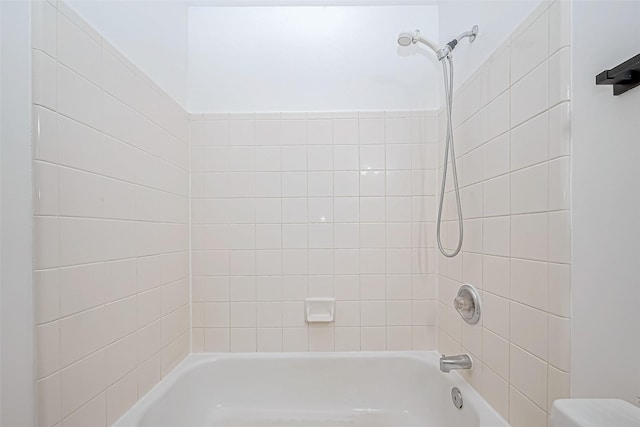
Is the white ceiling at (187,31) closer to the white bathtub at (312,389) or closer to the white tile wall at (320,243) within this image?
the white tile wall at (320,243)

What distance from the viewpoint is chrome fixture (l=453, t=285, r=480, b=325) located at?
4.42ft

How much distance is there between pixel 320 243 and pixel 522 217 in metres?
1.02

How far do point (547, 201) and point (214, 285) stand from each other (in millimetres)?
1563

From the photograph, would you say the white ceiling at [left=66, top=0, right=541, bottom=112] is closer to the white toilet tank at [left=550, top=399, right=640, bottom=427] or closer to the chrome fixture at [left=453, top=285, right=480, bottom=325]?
the chrome fixture at [left=453, top=285, right=480, bottom=325]

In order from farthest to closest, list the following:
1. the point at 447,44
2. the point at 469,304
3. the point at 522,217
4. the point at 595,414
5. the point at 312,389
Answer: the point at 312,389, the point at 447,44, the point at 469,304, the point at 522,217, the point at 595,414

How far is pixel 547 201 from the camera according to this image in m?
0.94

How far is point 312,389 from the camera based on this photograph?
177cm

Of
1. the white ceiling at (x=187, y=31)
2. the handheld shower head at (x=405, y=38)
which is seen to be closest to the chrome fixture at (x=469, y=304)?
the white ceiling at (x=187, y=31)

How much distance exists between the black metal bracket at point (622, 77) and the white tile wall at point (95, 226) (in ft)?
4.67

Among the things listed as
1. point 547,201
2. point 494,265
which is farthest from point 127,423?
point 547,201

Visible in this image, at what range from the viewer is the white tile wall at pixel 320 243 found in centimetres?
183

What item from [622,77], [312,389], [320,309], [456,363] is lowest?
[312,389]

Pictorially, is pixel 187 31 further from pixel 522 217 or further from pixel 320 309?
pixel 522 217

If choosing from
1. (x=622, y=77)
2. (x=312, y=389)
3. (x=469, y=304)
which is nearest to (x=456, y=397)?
(x=469, y=304)
